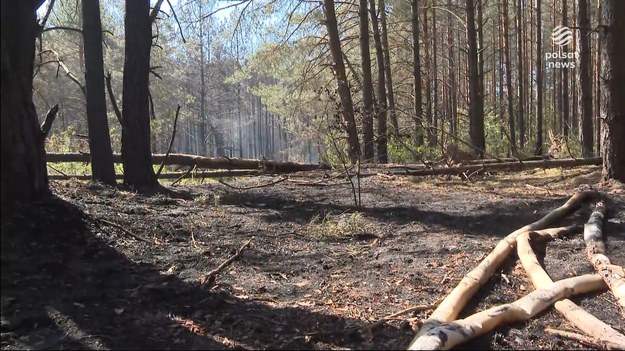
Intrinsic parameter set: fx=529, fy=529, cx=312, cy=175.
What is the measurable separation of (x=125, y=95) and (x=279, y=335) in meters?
4.94

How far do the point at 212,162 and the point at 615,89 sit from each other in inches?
233

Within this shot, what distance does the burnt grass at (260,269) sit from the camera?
2.36m

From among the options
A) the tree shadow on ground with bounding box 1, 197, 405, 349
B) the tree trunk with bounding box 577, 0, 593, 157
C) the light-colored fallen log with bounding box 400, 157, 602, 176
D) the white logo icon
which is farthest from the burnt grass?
the white logo icon

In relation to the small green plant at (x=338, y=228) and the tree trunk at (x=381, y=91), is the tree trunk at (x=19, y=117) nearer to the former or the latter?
the small green plant at (x=338, y=228)

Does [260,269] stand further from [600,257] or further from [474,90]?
[474,90]

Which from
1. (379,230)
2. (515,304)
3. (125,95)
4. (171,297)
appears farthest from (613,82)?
(125,95)

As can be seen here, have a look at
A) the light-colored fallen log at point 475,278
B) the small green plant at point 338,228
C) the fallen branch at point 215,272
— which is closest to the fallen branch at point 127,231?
the fallen branch at point 215,272

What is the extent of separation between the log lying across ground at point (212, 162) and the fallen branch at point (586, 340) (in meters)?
6.48

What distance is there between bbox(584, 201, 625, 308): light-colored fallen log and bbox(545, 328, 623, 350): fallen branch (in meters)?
0.57

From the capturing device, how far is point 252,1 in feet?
35.7

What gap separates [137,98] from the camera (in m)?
6.49

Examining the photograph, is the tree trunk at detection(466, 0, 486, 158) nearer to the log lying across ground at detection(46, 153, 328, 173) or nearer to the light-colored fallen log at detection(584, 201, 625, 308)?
the log lying across ground at detection(46, 153, 328, 173)

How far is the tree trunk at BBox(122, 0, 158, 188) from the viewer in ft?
21.0

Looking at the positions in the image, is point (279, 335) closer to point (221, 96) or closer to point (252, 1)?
point (252, 1)
